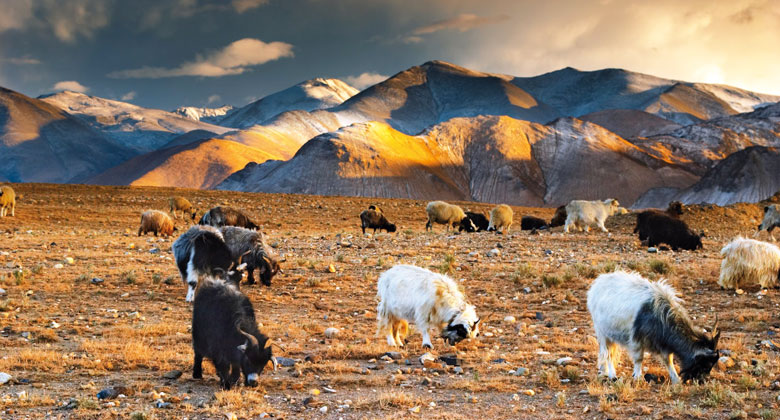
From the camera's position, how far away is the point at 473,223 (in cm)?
3953

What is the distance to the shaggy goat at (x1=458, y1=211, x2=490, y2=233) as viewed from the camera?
38013 mm

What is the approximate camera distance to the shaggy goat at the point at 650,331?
26.2 ft

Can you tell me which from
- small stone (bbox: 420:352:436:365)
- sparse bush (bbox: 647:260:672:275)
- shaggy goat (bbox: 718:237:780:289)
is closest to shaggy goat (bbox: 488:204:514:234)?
sparse bush (bbox: 647:260:672:275)

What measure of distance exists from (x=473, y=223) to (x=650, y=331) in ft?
103

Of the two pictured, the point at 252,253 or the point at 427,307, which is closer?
the point at 427,307

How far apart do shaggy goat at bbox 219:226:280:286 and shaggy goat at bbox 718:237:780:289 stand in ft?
39.9

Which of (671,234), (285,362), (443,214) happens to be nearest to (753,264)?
(671,234)

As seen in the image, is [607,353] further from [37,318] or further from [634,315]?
[37,318]

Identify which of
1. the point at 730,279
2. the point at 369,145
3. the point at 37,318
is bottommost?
the point at 37,318

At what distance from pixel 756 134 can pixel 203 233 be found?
19866 cm

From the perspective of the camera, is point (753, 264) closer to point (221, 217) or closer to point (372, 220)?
point (221, 217)

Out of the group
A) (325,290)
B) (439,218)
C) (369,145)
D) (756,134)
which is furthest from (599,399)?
(756,134)

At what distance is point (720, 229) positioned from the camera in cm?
3606

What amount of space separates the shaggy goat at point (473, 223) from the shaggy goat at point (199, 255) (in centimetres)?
2490
